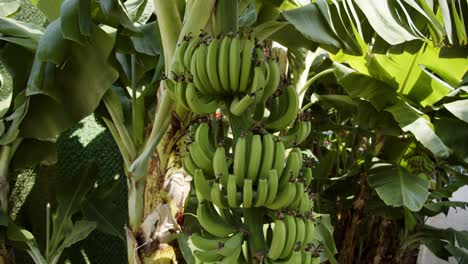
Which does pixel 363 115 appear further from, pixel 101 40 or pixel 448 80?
pixel 101 40

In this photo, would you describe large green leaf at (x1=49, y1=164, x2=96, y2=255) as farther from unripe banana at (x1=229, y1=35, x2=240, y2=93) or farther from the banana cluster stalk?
unripe banana at (x1=229, y1=35, x2=240, y2=93)

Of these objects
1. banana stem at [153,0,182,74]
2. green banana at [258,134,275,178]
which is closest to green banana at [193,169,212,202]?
green banana at [258,134,275,178]

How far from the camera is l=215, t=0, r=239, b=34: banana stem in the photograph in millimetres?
979

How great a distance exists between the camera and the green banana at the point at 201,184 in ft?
2.98

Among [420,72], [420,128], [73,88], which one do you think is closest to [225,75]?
[73,88]

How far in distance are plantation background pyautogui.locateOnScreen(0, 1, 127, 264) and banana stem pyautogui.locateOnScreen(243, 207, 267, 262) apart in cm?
109

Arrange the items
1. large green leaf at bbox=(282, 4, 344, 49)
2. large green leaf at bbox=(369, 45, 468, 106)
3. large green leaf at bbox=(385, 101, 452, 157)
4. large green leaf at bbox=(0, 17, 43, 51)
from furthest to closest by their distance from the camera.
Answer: large green leaf at bbox=(369, 45, 468, 106), large green leaf at bbox=(385, 101, 452, 157), large green leaf at bbox=(0, 17, 43, 51), large green leaf at bbox=(282, 4, 344, 49)

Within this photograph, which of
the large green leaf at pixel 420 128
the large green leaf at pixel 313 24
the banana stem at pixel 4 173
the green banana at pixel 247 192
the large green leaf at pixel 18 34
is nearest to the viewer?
the green banana at pixel 247 192

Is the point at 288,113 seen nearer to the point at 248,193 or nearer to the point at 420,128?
the point at 248,193

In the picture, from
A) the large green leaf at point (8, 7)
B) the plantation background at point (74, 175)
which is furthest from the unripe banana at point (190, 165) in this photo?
the large green leaf at point (8, 7)

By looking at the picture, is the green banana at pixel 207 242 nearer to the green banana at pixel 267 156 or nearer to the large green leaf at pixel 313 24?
the green banana at pixel 267 156

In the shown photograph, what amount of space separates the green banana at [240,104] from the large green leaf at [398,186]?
866mm

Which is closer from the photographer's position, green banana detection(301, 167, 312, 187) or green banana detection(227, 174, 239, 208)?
green banana detection(227, 174, 239, 208)

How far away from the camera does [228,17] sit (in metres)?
0.98
